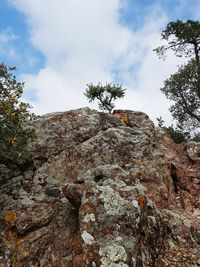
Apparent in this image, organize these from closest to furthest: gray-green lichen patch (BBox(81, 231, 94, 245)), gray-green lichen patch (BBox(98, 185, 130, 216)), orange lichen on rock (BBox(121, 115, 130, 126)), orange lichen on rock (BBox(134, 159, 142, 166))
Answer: gray-green lichen patch (BBox(81, 231, 94, 245)) < gray-green lichen patch (BBox(98, 185, 130, 216)) < orange lichen on rock (BBox(134, 159, 142, 166)) < orange lichen on rock (BBox(121, 115, 130, 126))

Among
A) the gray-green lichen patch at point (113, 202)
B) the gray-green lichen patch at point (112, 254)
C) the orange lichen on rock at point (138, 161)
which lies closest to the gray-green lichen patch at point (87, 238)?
the gray-green lichen patch at point (112, 254)

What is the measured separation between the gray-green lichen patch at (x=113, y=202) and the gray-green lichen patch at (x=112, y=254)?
0.94 m

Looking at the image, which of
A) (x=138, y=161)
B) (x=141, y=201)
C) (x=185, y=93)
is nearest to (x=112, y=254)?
(x=141, y=201)

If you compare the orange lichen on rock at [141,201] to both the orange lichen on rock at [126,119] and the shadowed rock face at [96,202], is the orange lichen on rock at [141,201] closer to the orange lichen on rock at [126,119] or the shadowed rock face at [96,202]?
the shadowed rock face at [96,202]

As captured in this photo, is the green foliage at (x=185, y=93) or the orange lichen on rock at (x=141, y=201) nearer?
the orange lichen on rock at (x=141, y=201)

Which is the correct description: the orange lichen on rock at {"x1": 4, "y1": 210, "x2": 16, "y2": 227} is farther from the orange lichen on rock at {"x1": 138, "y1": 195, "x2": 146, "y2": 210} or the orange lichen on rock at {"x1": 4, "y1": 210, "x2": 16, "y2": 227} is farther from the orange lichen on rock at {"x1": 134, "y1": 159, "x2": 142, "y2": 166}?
the orange lichen on rock at {"x1": 134, "y1": 159, "x2": 142, "y2": 166}

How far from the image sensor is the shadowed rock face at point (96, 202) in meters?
8.66

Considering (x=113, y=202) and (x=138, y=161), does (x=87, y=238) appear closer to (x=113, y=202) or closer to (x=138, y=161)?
(x=113, y=202)

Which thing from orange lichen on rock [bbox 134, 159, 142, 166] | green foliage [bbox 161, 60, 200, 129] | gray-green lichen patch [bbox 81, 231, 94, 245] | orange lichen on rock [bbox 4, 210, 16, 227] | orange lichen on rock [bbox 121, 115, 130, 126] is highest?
green foliage [bbox 161, 60, 200, 129]

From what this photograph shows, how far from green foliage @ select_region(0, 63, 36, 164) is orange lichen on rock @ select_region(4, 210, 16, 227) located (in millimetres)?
1632

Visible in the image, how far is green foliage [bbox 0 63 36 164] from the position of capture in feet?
36.9

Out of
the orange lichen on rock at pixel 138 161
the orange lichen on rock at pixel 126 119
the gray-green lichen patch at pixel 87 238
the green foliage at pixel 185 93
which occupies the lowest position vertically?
the gray-green lichen patch at pixel 87 238

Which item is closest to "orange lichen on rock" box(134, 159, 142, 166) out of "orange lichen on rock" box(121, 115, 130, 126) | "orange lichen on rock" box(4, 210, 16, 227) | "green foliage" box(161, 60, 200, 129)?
"orange lichen on rock" box(121, 115, 130, 126)

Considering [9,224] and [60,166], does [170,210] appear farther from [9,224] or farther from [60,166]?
[9,224]
